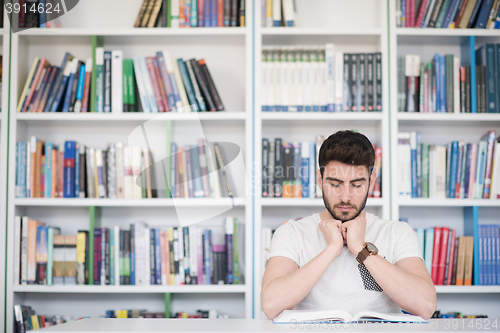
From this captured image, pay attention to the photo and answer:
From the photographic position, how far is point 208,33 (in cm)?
249

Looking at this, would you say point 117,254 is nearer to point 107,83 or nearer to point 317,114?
point 107,83

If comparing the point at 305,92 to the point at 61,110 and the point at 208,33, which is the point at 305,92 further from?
the point at 61,110

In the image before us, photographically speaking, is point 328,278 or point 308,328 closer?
point 308,328

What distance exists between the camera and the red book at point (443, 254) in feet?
7.89

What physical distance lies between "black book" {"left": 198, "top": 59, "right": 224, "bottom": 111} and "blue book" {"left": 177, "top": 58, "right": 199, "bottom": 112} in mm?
86

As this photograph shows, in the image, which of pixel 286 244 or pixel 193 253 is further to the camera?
pixel 193 253

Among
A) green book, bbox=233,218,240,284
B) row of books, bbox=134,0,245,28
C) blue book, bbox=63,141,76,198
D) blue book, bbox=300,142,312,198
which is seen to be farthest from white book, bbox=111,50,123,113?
blue book, bbox=300,142,312,198

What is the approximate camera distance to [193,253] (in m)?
2.42

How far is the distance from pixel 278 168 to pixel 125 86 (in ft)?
2.95

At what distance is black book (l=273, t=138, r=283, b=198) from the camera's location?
8.02 feet

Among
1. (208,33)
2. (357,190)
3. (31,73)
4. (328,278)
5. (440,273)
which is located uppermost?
(208,33)

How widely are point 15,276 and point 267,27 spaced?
1784mm

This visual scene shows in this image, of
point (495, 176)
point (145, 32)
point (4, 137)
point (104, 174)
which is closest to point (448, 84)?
point (495, 176)

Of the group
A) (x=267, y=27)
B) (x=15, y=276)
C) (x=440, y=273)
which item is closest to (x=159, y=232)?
(x=15, y=276)
